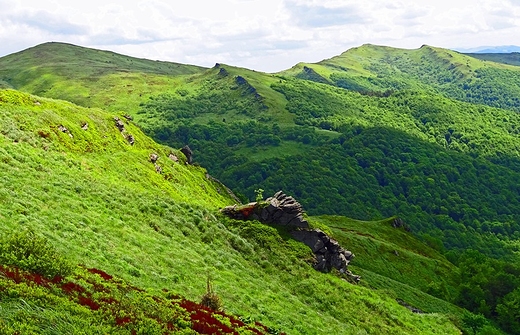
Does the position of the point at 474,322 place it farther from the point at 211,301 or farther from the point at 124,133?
the point at 124,133

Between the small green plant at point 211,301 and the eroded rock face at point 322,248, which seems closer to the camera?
the small green plant at point 211,301

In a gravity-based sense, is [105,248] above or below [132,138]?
below

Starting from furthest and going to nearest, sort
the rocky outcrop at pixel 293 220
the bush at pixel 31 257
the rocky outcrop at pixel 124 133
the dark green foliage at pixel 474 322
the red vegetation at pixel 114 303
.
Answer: the rocky outcrop at pixel 124 133
the dark green foliage at pixel 474 322
the rocky outcrop at pixel 293 220
the bush at pixel 31 257
the red vegetation at pixel 114 303

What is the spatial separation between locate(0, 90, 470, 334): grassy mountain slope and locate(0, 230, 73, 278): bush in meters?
0.82

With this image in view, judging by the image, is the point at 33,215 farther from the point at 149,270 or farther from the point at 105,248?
the point at 149,270

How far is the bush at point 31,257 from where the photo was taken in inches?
880

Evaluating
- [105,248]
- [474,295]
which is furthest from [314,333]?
[474,295]

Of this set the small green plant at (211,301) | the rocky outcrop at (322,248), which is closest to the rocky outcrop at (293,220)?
the rocky outcrop at (322,248)

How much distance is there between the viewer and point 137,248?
3419cm

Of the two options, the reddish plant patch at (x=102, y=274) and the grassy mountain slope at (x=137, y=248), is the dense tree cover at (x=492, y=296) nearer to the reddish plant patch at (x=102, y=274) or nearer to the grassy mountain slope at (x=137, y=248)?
the grassy mountain slope at (x=137, y=248)

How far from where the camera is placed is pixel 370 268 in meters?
89.6

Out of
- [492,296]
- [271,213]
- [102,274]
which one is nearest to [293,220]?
[271,213]

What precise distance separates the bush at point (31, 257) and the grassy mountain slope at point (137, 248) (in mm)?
816

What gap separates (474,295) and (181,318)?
77590mm
